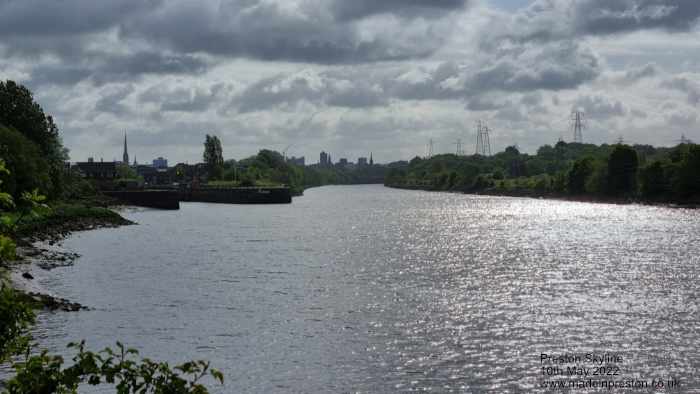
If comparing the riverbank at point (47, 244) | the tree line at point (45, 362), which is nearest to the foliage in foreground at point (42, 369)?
the tree line at point (45, 362)

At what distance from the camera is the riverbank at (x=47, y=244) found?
50.3 meters

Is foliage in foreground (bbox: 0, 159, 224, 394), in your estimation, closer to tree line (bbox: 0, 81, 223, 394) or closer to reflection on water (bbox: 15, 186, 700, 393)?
tree line (bbox: 0, 81, 223, 394)

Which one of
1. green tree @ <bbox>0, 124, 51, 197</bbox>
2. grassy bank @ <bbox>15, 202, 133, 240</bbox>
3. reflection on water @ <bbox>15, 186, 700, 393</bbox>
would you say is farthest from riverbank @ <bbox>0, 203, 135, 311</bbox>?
green tree @ <bbox>0, 124, 51, 197</bbox>

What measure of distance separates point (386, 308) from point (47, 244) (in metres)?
58.0

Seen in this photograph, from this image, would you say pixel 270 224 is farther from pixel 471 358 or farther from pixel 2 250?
pixel 2 250

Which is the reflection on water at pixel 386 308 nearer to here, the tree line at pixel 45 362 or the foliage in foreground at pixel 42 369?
the tree line at pixel 45 362

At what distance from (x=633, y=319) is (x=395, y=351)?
18.4 meters

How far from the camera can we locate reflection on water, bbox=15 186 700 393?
36.1m

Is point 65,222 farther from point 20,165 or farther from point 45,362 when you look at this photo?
point 45,362

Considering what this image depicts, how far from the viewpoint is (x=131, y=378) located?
1222cm

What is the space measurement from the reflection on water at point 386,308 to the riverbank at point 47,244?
2.35 m

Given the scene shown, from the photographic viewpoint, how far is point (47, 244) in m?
92.6

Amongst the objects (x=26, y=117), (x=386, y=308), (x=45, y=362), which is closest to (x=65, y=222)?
(x=26, y=117)

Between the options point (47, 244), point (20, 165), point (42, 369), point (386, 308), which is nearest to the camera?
point (42, 369)
